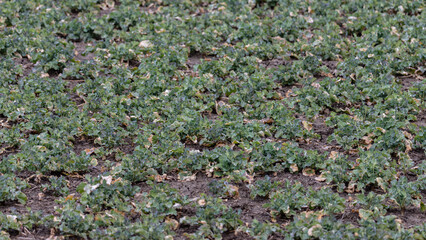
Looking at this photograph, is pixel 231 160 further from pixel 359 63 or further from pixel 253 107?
pixel 359 63

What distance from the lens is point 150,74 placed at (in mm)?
6168

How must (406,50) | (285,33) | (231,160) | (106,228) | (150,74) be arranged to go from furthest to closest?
(285,33) < (406,50) < (150,74) < (231,160) < (106,228)

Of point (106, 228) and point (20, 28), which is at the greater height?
point (20, 28)

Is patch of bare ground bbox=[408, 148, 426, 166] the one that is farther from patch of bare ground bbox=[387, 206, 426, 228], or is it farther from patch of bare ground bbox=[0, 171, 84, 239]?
patch of bare ground bbox=[0, 171, 84, 239]

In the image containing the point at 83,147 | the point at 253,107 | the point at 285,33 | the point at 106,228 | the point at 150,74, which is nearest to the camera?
the point at 106,228

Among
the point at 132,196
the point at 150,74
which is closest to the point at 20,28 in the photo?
the point at 150,74

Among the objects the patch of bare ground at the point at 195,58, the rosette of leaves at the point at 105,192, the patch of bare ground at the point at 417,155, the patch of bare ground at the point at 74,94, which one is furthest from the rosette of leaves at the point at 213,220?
the patch of bare ground at the point at 195,58

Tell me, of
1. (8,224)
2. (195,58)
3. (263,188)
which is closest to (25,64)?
(195,58)

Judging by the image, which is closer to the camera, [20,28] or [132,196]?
[132,196]

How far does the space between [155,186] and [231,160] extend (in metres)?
0.69

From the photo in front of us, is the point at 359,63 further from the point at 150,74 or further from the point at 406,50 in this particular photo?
the point at 150,74

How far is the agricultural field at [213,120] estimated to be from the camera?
4160 mm

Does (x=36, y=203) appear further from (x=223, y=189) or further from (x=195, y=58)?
(x=195, y=58)

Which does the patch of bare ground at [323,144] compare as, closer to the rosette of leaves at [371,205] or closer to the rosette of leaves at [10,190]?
the rosette of leaves at [371,205]
